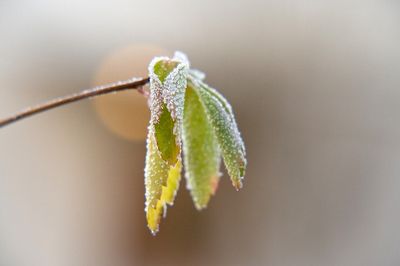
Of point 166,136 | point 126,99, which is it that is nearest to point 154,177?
point 166,136

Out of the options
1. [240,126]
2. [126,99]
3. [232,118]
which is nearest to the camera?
[232,118]

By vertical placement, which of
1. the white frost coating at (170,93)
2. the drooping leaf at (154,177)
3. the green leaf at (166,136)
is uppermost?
the white frost coating at (170,93)

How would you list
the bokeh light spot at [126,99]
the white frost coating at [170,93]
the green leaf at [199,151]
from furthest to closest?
the bokeh light spot at [126,99] → the green leaf at [199,151] → the white frost coating at [170,93]

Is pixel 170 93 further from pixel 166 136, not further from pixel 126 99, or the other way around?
pixel 126 99

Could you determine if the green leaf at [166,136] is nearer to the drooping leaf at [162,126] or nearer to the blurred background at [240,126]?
the drooping leaf at [162,126]

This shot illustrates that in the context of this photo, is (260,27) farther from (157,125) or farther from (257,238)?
(157,125)

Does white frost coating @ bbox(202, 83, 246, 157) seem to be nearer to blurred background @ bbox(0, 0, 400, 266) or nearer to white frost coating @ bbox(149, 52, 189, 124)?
white frost coating @ bbox(149, 52, 189, 124)

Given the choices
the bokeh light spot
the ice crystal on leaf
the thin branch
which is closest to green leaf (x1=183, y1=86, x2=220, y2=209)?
the ice crystal on leaf

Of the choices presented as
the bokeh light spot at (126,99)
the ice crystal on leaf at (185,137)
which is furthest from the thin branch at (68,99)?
the bokeh light spot at (126,99)
